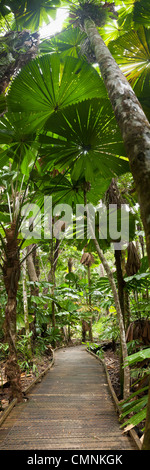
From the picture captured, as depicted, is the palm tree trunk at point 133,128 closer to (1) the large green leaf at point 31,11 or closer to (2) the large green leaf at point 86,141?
(2) the large green leaf at point 86,141

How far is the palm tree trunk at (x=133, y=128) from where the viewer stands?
112cm

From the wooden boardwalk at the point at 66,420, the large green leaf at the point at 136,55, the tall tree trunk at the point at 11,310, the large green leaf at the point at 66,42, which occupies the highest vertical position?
the large green leaf at the point at 66,42

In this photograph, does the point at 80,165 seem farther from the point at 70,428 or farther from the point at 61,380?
the point at 61,380

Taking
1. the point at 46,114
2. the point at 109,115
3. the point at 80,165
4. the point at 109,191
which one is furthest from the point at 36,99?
the point at 109,191

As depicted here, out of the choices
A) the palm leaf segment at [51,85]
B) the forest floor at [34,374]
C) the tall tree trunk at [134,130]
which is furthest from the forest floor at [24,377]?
the palm leaf segment at [51,85]

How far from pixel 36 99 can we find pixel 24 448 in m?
2.97

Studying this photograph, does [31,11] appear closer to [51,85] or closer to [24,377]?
[51,85]

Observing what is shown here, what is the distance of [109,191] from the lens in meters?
3.92

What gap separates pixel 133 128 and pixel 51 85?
1.23 meters

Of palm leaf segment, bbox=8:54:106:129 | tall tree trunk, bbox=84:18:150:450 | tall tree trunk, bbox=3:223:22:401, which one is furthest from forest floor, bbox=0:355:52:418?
palm leaf segment, bbox=8:54:106:129

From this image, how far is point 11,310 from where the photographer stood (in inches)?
120

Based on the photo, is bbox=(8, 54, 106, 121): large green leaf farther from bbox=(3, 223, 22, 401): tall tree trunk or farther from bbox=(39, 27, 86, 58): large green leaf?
bbox=(3, 223, 22, 401): tall tree trunk

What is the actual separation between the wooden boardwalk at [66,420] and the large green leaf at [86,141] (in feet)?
8.94

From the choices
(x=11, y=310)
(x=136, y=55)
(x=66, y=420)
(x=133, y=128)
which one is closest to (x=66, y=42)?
(x=136, y=55)
